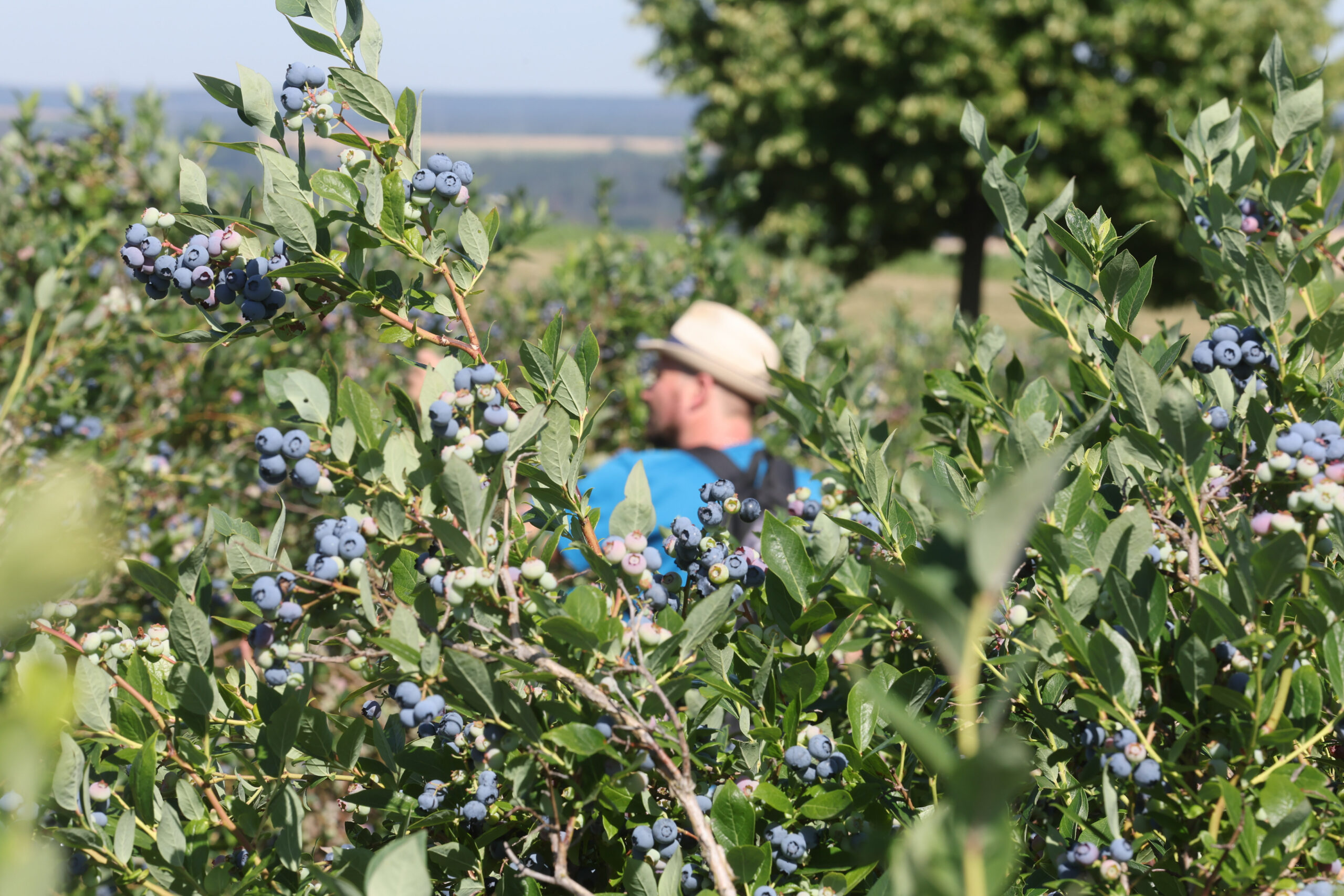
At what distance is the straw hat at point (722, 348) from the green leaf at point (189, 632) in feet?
8.58

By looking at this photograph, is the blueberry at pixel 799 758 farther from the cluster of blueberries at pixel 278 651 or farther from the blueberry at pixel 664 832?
the cluster of blueberries at pixel 278 651

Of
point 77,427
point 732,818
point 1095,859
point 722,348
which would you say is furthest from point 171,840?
point 722,348

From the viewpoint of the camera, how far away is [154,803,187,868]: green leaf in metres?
1.04

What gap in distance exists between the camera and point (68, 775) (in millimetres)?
1023

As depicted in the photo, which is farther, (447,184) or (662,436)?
(662,436)

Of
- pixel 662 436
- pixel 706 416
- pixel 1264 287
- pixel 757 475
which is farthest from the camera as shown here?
pixel 662 436

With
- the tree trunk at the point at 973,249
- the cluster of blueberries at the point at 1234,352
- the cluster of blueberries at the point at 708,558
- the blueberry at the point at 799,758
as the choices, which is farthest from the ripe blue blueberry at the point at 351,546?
the tree trunk at the point at 973,249

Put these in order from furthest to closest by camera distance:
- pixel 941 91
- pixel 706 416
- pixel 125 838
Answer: pixel 941 91 → pixel 706 416 → pixel 125 838

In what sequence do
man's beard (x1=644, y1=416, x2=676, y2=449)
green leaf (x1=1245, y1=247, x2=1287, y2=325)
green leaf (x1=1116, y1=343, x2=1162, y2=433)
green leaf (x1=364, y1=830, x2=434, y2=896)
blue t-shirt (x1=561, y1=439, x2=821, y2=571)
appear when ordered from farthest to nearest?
man's beard (x1=644, y1=416, x2=676, y2=449)
blue t-shirt (x1=561, y1=439, x2=821, y2=571)
green leaf (x1=1245, y1=247, x2=1287, y2=325)
green leaf (x1=1116, y1=343, x2=1162, y2=433)
green leaf (x1=364, y1=830, x2=434, y2=896)

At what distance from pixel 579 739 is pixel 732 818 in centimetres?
24

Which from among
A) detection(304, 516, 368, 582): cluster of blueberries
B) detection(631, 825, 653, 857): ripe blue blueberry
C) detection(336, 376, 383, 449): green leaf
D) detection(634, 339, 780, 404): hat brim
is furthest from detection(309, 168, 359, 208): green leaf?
detection(634, 339, 780, 404): hat brim

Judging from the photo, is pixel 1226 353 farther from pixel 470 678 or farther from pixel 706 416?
pixel 706 416

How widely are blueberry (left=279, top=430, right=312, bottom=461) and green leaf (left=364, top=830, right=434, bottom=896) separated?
0.47 metres

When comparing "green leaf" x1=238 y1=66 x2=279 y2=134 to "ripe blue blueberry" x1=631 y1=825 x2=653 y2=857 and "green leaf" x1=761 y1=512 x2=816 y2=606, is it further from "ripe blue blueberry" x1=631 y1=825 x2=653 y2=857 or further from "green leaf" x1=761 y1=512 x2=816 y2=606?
"ripe blue blueberry" x1=631 y1=825 x2=653 y2=857
